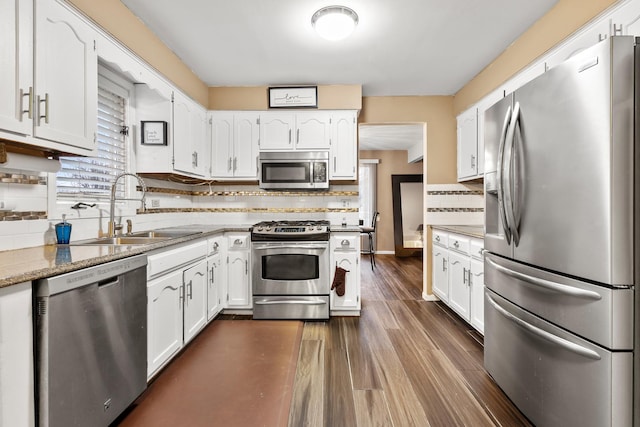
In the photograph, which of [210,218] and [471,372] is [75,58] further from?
[471,372]

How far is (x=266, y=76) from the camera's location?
324cm

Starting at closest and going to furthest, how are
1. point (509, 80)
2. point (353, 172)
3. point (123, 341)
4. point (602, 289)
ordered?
point (602, 289)
point (123, 341)
point (509, 80)
point (353, 172)

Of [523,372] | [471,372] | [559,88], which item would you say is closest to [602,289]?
[523,372]

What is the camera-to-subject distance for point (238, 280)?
3.15m

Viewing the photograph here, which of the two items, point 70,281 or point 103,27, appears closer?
point 70,281

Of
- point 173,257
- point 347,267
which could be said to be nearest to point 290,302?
point 347,267

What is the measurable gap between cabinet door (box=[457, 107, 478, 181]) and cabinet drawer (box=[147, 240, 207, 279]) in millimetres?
2767

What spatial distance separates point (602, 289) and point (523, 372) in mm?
673

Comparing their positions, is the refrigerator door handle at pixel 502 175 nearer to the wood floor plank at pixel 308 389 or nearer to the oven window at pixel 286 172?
the wood floor plank at pixel 308 389

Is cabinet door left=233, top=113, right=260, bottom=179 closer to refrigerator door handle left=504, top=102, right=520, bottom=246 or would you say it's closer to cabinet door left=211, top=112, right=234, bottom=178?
cabinet door left=211, top=112, right=234, bottom=178

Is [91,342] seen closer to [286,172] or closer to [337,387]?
[337,387]

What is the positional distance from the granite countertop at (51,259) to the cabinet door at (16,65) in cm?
55

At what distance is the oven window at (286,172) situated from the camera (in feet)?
10.8

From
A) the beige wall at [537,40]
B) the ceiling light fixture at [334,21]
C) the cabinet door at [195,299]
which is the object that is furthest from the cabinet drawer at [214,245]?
the beige wall at [537,40]
